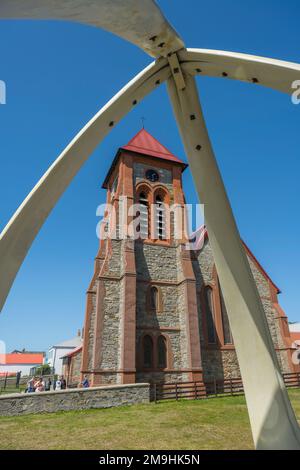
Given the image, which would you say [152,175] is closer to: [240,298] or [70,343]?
[240,298]

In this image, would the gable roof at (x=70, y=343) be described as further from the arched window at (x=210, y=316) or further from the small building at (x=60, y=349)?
the arched window at (x=210, y=316)

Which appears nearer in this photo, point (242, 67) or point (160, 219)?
point (242, 67)

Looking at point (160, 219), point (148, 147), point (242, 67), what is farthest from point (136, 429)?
point (148, 147)

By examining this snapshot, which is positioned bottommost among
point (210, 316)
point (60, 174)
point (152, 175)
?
point (60, 174)

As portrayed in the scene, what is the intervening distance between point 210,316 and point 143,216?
8.64 m

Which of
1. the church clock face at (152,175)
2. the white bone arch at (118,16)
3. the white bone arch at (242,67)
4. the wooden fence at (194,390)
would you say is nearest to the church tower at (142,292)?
the church clock face at (152,175)

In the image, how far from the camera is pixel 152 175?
23203 millimetres

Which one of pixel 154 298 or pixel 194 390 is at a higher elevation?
pixel 154 298

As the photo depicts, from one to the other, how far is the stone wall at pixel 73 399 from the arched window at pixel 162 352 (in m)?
2.99

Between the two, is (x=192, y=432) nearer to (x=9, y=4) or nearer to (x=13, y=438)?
(x=13, y=438)

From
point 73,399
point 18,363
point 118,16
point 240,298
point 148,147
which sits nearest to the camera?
point 118,16

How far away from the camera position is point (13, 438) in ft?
28.0
